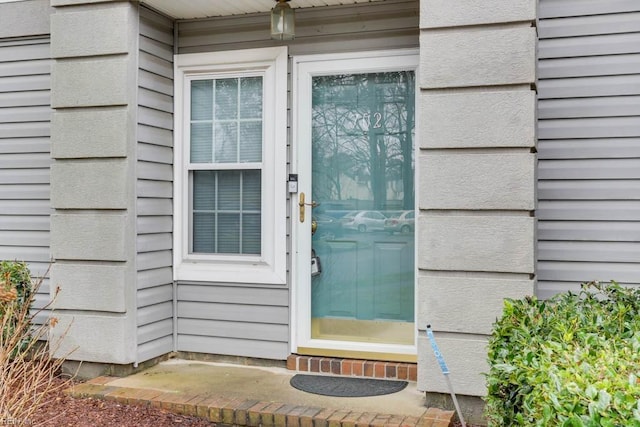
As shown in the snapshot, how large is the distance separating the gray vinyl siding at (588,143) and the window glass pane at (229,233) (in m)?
2.16

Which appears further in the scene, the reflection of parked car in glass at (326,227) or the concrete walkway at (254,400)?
the reflection of parked car in glass at (326,227)

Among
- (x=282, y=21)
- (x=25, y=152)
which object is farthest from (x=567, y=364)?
(x=25, y=152)

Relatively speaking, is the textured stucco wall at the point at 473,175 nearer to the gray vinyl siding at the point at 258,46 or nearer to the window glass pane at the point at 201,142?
the gray vinyl siding at the point at 258,46

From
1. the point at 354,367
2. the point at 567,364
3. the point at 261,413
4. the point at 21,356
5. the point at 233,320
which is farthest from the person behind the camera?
the point at 233,320

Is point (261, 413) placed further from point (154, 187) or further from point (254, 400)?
point (154, 187)

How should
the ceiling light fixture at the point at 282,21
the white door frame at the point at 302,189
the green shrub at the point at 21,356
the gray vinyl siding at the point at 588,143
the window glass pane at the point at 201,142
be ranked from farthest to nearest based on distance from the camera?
the window glass pane at the point at 201,142, the white door frame at the point at 302,189, the ceiling light fixture at the point at 282,21, the gray vinyl siding at the point at 588,143, the green shrub at the point at 21,356

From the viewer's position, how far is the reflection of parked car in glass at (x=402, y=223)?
4.33 m

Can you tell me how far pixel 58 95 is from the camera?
14.5 feet

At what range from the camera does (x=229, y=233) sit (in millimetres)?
4746

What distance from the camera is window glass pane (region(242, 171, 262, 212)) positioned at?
467cm

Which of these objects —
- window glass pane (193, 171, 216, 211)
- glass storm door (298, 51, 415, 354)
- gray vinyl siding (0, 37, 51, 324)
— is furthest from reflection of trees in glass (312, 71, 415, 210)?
gray vinyl siding (0, 37, 51, 324)

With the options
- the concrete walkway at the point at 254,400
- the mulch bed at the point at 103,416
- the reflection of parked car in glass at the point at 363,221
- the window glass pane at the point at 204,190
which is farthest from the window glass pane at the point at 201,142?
the mulch bed at the point at 103,416

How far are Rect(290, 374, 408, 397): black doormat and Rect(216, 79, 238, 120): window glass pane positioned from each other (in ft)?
6.57

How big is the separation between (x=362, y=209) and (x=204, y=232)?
1.26 meters
